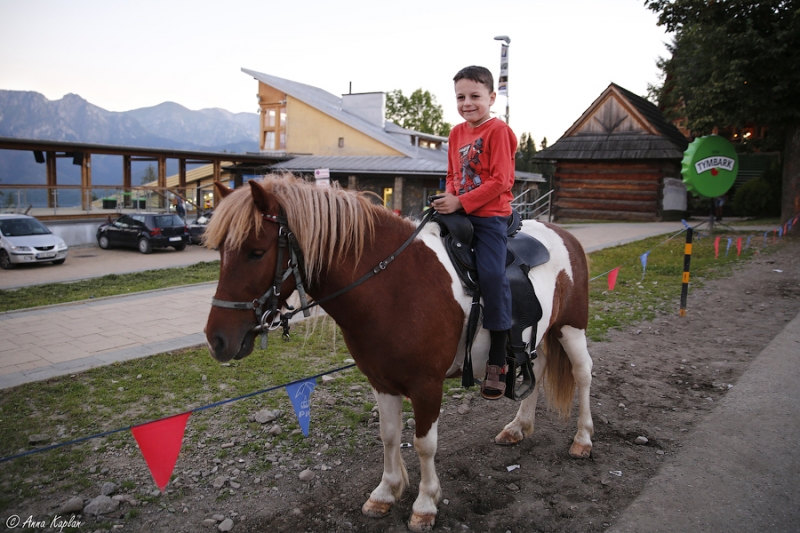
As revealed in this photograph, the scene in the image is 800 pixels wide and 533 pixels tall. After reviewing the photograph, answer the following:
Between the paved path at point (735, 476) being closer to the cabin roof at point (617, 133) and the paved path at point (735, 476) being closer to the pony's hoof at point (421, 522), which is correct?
the pony's hoof at point (421, 522)

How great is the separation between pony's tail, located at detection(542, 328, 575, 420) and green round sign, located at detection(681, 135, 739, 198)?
46.5ft

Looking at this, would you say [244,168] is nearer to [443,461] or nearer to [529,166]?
[443,461]

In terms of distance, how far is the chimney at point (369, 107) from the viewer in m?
35.6

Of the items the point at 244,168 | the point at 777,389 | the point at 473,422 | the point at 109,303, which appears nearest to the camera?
the point at 473,422

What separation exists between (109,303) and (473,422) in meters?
7.38

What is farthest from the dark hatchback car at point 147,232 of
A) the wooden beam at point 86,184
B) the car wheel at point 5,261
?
the car wheel at point 5,261

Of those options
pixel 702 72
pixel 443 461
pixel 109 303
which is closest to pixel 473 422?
pixel 443 461

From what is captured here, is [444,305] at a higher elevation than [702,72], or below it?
below

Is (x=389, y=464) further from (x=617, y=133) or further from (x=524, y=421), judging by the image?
(x=617, y=133)

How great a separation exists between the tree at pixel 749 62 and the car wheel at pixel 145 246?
21117 mm

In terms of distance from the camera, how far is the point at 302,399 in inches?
140

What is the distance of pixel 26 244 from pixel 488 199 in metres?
17.6

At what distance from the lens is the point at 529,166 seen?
65938mm

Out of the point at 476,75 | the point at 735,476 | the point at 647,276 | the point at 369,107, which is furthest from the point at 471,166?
the point at 369,107
